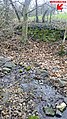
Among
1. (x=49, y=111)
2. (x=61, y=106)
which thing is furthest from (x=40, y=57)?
(x=49, y=111)

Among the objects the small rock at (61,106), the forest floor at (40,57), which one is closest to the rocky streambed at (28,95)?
the small rock at (61,106)

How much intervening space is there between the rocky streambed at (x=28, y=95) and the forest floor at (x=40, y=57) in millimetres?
108

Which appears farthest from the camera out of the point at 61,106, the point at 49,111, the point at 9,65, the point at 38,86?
the point at 9,65

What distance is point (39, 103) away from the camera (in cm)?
571

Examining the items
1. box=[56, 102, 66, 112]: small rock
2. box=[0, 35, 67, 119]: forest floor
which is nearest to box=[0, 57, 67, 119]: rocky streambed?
box=[56, 102, 66, 112]: small rock

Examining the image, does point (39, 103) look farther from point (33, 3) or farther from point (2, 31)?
point (33, 3)

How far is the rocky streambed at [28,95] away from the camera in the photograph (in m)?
5.25

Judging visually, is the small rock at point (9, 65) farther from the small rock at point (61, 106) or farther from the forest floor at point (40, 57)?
the small rock at point (61, 106)

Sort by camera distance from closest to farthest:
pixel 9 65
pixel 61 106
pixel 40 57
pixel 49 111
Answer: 1. pixel 49 111
2. pixel 61 106
3. pixel 9 65
4. pixel 40 57

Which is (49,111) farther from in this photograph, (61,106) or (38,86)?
(38,86)

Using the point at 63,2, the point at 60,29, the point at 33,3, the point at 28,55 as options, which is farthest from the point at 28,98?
the point at 33,3

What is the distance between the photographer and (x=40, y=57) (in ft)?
29.9

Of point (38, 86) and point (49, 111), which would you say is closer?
point (49, 111)

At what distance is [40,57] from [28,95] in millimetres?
3346
